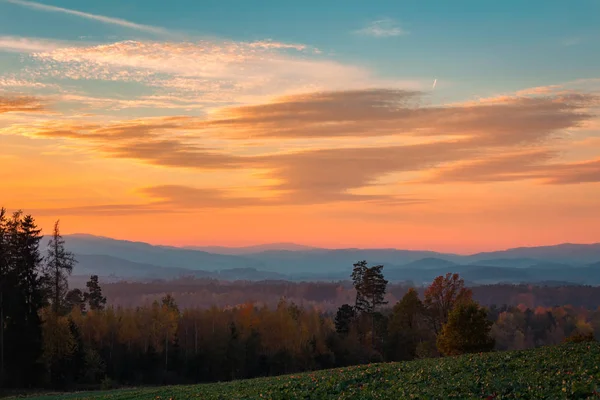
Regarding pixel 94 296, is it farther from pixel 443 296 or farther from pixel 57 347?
pixel 443 296

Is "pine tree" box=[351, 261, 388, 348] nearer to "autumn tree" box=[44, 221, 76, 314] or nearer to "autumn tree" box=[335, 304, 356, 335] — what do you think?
"autumn tree" box=[335, 304, 356, 335]

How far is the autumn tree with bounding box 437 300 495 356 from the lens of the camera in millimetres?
61531

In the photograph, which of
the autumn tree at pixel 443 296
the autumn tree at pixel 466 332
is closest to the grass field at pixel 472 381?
the autumn tree at pixel 466 332

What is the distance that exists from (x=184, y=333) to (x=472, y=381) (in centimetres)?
7312

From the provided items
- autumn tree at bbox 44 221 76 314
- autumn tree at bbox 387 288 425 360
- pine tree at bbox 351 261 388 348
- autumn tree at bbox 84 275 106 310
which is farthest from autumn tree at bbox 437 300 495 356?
autumn tree at bbox 84 275 106 310

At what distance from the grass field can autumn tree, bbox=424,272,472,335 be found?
153 feet

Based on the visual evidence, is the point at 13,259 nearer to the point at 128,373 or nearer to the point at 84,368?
the point at 84,368

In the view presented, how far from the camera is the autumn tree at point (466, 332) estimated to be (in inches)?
2422

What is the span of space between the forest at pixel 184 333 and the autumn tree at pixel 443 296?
0.14 metres

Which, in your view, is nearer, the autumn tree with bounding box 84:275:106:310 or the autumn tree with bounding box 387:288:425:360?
the autumn tree with bounding box 387:288:425:360

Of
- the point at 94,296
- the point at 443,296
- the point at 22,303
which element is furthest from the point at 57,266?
the point at 443,296

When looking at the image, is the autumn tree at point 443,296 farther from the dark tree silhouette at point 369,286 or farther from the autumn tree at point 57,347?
the autumn tree at point 57,347

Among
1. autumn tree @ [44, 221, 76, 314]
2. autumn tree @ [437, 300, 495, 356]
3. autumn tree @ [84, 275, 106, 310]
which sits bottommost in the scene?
autumn tree @ [437, 300, 495, 356]

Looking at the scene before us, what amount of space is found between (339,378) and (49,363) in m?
47.0
